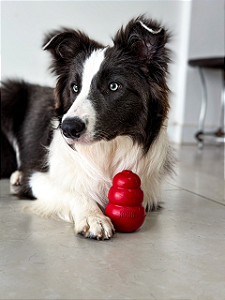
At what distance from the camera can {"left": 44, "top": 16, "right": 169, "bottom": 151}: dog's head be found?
1921 mm

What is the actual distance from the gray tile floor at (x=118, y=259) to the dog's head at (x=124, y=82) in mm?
513

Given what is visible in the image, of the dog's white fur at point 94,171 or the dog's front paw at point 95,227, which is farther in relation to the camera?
the dog's white fur at point 94,171

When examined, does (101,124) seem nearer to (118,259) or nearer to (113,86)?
(113,86)

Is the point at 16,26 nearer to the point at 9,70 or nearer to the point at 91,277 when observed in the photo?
the point at 9,70

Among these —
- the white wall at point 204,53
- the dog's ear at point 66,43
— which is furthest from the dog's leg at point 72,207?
the white wall at point 204,53

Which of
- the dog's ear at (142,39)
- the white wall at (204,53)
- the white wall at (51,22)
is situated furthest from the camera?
the white wall at (204,53)

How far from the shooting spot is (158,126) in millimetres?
2137

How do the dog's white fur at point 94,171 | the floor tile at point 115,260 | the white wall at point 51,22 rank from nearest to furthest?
1. the floor tile at point 115,260
2. the dog's white fur at point 94,171
3. the white wall at point 51,22

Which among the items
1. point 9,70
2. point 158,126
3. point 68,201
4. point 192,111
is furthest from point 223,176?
point 9,70

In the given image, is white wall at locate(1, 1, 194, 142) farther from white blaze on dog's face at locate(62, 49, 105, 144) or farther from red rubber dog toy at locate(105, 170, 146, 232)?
red rubber dog toy at locate(105, 170, 146, 232)

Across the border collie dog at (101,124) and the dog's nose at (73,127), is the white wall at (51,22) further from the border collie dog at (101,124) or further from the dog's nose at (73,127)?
the dog's nose at (73,127)

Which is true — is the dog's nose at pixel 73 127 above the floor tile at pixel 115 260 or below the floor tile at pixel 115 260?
above

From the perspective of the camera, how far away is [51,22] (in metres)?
5.98

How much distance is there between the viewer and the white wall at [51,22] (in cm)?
577
